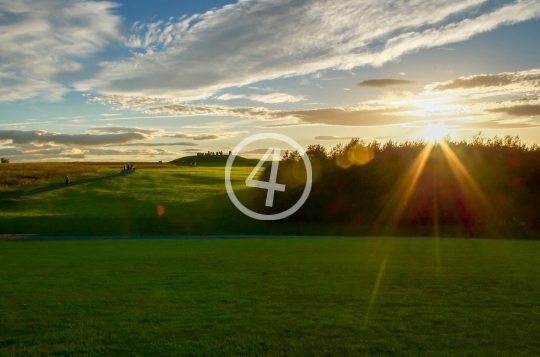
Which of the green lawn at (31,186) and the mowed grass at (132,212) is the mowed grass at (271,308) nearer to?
the mowed grass at (132,212)

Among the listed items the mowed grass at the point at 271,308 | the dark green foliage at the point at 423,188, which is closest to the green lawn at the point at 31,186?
the dark green foliage at the point at 423,188

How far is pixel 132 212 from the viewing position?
49688 mm

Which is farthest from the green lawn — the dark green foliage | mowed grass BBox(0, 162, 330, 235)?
the dark green foliage

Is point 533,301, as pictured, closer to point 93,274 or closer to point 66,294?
point 66,294

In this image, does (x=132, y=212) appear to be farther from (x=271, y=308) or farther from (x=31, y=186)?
(x=271, y=308)

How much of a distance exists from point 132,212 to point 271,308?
41314 mm

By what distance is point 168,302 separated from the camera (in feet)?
37.7

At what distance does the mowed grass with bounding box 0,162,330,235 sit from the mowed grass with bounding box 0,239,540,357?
2420 centimetres

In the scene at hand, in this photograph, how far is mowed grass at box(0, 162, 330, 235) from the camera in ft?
137

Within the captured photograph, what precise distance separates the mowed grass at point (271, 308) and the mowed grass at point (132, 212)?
24205 mm

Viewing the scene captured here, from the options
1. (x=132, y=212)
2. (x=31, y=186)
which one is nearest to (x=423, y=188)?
(x=132, y=212)

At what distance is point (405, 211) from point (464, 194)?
5822 millimetres

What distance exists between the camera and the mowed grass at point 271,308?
830 centimetres

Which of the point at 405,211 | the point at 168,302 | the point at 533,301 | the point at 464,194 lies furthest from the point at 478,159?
the point at 168,302
